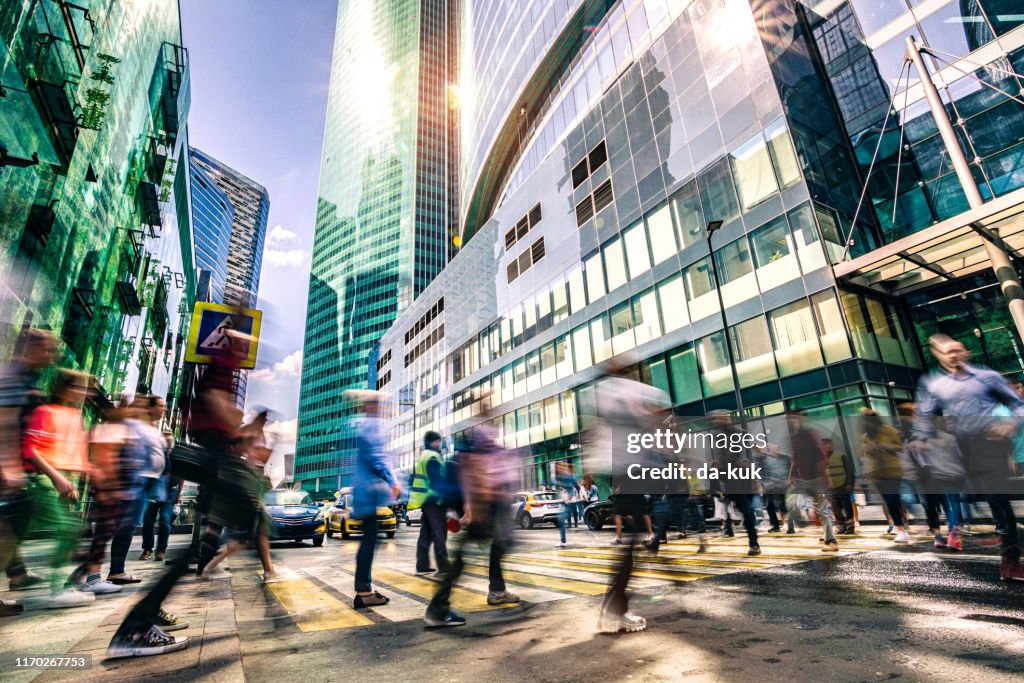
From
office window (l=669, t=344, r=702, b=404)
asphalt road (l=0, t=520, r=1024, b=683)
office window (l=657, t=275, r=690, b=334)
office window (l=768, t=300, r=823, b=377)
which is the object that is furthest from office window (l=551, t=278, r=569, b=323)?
asphalt road (l=0, t=520, r=1024, b=683)

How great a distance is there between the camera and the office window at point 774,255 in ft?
55.3

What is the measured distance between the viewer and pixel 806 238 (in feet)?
53.8

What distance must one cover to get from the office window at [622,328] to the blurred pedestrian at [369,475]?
61.1ft

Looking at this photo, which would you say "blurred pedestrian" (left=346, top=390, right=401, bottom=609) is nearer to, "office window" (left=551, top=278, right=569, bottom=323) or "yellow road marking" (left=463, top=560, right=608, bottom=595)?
"yellow road marking" (left=463, top=560, right=608, bottom=595)

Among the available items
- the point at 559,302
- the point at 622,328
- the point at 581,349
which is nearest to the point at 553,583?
the point at 622,328

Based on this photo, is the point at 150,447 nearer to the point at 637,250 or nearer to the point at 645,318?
the point at 645,318

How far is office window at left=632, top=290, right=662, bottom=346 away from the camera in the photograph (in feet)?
70.9

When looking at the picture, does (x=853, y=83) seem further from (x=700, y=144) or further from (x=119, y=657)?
(x=119, y=657)

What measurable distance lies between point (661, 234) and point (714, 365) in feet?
21.0

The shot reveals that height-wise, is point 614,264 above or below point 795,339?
above

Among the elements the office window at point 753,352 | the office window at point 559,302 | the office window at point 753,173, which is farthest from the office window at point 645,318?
the office window at point 559,302

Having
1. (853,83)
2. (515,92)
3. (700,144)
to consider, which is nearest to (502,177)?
(515,92)

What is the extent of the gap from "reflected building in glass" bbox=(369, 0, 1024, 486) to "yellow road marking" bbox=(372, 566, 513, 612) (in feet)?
16.8

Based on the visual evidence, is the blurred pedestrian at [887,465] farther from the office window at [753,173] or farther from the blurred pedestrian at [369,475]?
the office window at [753,173]
